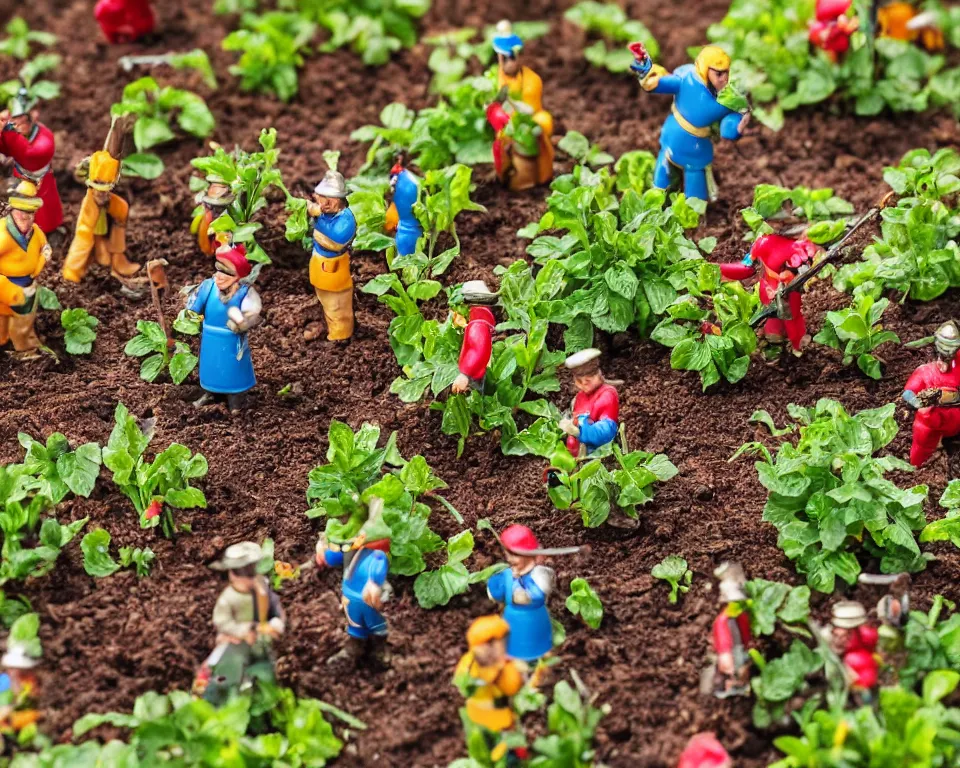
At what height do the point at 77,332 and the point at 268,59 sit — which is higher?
the point at 268,59

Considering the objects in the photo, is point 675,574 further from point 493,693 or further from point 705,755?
point 493,693

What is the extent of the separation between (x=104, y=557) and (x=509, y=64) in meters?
3.03

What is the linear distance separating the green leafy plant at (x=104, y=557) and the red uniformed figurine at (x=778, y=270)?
2637mm

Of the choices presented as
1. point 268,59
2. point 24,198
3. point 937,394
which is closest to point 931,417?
point 937,394

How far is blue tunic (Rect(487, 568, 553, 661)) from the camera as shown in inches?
210

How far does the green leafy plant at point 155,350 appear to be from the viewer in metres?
6.60

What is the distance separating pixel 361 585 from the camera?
17.9ft

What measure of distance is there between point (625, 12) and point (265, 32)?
215 centimetres

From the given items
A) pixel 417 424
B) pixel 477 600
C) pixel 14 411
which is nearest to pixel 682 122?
pixel 417 424

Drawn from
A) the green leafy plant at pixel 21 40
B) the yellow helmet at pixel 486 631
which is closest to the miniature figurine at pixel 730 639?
the yellow helmet at pixel 486 631

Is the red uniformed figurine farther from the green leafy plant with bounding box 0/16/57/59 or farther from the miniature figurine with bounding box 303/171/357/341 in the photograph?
the green leafy plant with bounding box 0/16/57/59

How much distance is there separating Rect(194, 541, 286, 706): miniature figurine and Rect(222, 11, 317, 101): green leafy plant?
3798 millimetres

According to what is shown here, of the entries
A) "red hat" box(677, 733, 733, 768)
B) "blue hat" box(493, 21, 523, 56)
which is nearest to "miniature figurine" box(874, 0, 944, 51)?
"blue hat" box(493, 21, 523, 56)

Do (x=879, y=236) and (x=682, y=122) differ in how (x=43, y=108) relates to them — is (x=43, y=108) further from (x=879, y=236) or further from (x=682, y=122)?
(x=879, y=236)
